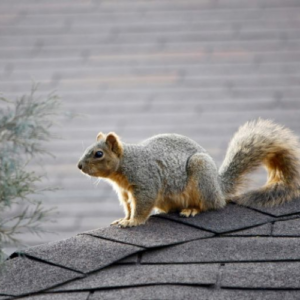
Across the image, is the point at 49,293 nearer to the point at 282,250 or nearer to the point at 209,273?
the point at 209,273

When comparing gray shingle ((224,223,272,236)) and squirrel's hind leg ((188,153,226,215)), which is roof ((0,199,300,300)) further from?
squirrel's hind leg ((188,153,226,215))

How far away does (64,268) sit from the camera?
3.28m

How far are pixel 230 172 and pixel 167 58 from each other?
3.81 m

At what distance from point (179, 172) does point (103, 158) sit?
1.14 ft

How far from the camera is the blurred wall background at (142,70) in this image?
649 centimetres

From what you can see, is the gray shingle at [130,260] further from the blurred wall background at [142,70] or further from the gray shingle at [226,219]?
the blurred wall background at [142,70]

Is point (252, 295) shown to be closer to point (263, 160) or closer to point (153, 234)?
point (153, 234)

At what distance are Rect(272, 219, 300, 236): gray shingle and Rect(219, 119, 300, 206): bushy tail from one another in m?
0.29

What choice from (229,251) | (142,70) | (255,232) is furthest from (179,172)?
(142,70)

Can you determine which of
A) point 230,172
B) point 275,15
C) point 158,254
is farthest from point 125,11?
point 158,254

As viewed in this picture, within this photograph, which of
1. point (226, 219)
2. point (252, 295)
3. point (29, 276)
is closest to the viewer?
point (252, 295)

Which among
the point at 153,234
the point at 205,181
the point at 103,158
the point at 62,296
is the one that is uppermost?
the point at 103,158

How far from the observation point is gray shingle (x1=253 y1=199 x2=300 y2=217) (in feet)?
12.2

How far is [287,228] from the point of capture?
355 cm
